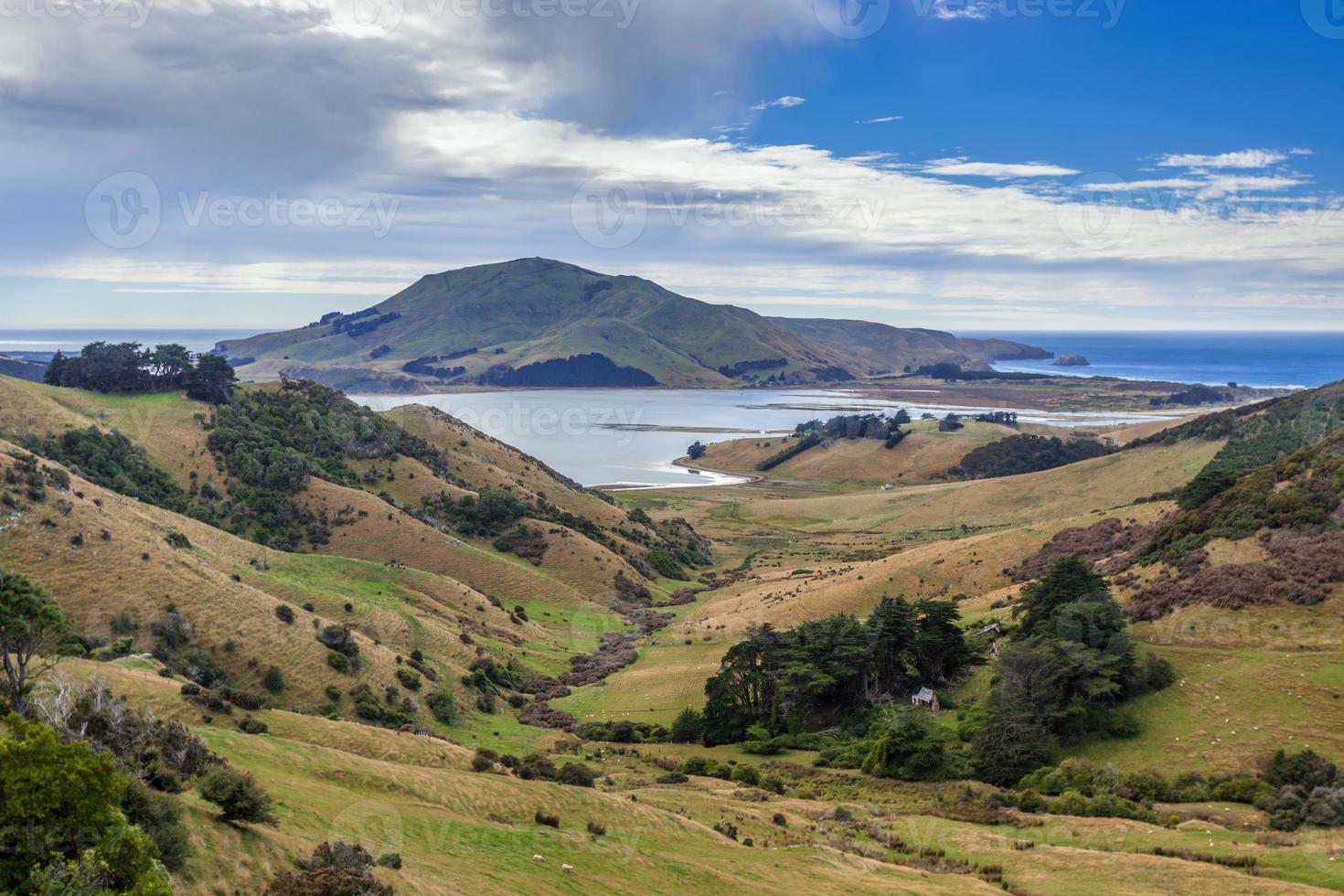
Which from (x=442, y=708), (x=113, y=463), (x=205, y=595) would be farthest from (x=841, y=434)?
(x=205, y=595)

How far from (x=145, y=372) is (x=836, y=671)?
7967 centimetres

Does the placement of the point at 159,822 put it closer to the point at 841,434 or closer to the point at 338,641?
the point at 338,641

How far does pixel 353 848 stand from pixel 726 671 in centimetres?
2677

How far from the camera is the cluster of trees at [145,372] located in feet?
294

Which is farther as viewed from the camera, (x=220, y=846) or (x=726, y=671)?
(x=726, y=671)

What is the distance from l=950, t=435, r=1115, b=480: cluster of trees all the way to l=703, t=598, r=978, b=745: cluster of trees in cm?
11694

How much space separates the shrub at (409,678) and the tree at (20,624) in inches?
734

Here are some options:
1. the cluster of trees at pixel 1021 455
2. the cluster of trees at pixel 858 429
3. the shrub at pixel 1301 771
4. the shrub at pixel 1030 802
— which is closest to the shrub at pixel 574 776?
the shrub at pixel 1030 802

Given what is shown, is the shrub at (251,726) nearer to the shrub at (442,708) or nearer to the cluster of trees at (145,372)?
the shrub at (442,708)

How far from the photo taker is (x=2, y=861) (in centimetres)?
1264

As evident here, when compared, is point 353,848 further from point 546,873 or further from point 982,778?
point 982,778

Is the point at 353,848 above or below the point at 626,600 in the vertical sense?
above

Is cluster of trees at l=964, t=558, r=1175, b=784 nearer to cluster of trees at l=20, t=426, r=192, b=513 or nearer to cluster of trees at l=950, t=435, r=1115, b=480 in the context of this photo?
cluster of trees at l=20, t=426, r=192, b=513

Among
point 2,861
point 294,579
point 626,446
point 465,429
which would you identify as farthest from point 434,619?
point 626,446
